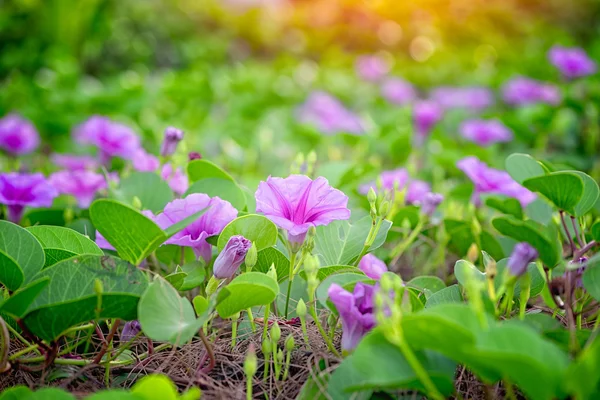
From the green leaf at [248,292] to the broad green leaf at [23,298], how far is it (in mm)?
234

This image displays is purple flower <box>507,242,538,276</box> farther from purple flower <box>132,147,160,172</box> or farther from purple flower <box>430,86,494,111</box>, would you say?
purple flower <box>430,86,494,111</box>

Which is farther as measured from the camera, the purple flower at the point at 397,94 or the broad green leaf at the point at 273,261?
the purple flower at the point at 397,94

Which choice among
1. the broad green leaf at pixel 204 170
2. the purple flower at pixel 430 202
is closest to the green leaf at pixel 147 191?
the broad green leaf at pixel 204 170

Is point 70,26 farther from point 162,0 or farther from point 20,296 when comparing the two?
point 20,296

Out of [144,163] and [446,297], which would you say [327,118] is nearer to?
[144,163]

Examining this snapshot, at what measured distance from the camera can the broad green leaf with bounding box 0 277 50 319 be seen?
0.77 m

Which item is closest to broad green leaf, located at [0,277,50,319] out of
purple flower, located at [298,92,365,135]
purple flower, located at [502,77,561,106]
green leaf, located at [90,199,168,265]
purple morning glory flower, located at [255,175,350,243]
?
green leaf, located at [90,199,168,265]

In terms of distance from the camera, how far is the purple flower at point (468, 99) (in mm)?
3322

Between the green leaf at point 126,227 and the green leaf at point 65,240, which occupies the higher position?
the green leaf at point 126,227

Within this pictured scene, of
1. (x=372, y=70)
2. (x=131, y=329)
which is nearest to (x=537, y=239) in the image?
(x=131, y=329)

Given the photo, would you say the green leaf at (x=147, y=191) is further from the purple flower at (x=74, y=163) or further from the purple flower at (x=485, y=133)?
the purple flower at (x=485, y=133)

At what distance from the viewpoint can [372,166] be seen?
1.67 metres

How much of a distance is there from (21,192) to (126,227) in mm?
575

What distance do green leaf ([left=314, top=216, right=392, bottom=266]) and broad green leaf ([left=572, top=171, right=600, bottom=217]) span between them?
322 mm
